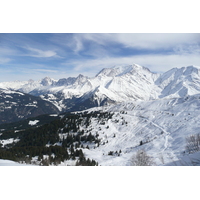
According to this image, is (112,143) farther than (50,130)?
No

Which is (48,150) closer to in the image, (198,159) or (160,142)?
(198,159)

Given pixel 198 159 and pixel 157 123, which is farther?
pixel 157 123

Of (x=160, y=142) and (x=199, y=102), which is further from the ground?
(x=199, y=102)

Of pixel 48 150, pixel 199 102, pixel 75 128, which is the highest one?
pixel 199 102

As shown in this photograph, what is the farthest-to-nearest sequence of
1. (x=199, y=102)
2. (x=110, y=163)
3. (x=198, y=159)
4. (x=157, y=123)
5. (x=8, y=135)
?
(x=8, y=135)
(x=199, y=102)
(x=157, y=123)
(x=110, y=163)
(x=198, y=159)

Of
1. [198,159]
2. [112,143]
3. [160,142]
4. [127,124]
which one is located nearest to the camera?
[198,159]

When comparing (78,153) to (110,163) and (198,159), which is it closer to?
(110,163)

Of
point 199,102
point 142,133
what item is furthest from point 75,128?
point 199,102

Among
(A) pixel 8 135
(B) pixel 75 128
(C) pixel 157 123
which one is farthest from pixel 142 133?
(A) pixel 8 135

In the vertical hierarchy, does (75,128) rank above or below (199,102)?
below
